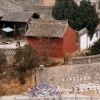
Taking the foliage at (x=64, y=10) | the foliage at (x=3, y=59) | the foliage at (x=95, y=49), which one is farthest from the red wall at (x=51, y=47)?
the foliage at (x=64, y=10)

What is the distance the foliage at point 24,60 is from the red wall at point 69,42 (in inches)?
83.3

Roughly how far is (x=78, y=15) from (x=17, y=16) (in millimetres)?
4495

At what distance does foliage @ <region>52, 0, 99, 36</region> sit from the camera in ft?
93.5

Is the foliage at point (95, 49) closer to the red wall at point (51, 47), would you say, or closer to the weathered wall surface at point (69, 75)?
the weathered wall surface at point (69, 75)

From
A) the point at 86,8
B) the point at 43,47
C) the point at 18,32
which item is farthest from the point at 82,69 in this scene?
the point at 18,32

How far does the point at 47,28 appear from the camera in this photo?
86.7ft

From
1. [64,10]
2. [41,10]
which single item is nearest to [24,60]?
[64,10]

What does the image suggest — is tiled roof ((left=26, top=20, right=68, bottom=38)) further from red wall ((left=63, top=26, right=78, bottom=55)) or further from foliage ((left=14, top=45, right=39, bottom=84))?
foliage ((left=14, top=45, right=39, bottom=84))

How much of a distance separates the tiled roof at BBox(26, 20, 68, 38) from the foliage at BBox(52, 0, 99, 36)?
7.98ft

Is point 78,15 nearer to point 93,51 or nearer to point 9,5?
point 93,51

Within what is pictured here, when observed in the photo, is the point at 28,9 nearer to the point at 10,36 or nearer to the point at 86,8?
the point at 10,36

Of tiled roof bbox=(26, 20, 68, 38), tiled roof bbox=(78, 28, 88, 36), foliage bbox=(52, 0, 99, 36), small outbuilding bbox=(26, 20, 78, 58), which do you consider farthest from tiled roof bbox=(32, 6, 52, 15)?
small outbuilding bbox=(26, 20, 78, 58)

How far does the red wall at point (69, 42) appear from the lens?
86.1ft

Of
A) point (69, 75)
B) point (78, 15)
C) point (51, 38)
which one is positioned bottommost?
point (69, 75)
